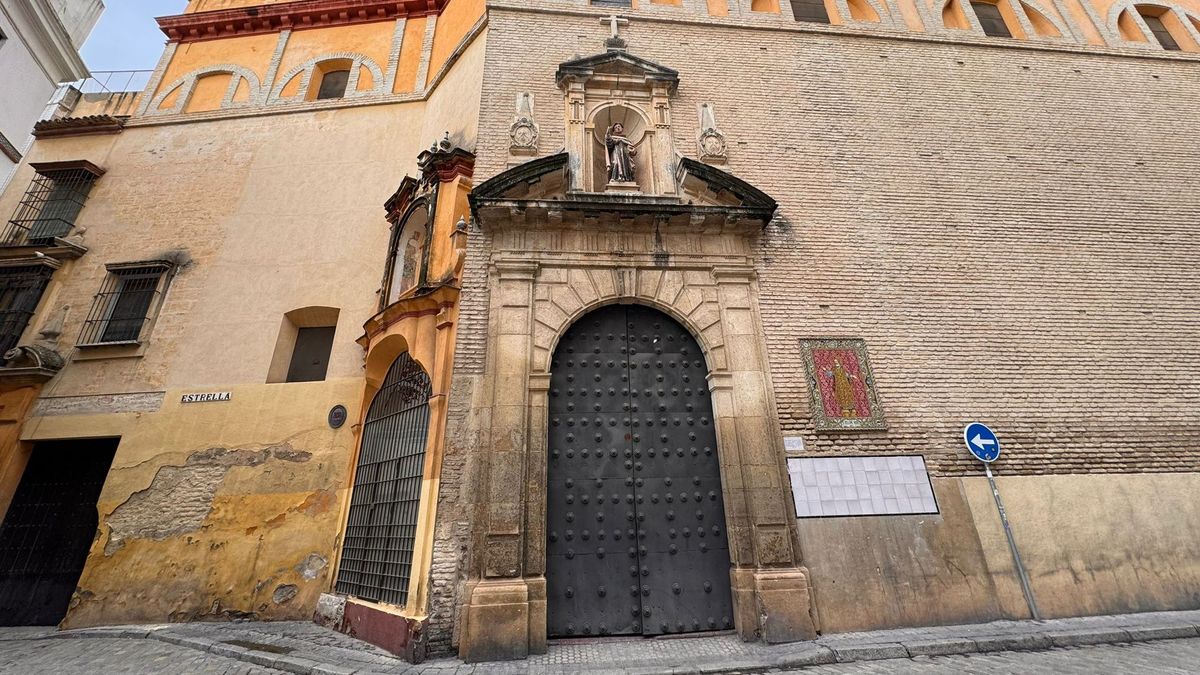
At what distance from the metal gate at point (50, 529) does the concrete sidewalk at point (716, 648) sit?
3437 millimetres

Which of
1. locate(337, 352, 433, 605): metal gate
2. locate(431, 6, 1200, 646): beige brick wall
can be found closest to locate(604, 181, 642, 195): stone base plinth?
locate(431, 6, 1200, 646): beige brick wall

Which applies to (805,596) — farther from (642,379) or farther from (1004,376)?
(1004,376)

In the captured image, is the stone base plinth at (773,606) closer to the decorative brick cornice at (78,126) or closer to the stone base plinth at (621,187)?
the stone base plinth at (621,187)

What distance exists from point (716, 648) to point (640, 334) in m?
3.43

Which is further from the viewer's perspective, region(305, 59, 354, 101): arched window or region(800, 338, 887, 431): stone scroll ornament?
region(305, 59, 354, 101): arched window

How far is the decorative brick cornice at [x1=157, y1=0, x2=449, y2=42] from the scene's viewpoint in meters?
11.8

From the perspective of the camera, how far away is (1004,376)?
22.2 feet

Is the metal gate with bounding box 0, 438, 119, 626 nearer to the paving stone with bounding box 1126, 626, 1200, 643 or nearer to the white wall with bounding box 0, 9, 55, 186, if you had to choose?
the white wall with bounding box 0, 9, 55, 186

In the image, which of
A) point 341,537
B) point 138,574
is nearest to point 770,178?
point 341,537

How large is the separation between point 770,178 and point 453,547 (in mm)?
6615

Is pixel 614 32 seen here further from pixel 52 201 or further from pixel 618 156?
pixel 52 201

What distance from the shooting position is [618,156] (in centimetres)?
740

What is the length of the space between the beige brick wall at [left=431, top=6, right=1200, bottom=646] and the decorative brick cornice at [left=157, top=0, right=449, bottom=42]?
4.82 metres

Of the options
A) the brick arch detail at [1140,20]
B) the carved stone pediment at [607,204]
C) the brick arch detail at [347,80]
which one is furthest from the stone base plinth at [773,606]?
the brick arch detail at [1140,20]
